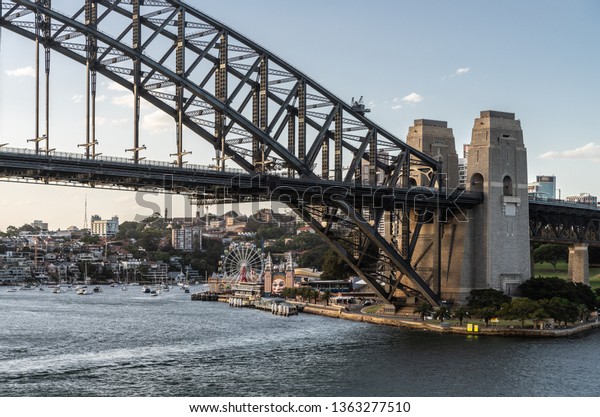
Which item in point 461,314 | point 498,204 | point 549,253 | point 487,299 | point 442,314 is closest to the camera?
point 461,314

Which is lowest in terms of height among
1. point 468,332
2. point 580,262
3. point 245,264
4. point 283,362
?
point 283,362

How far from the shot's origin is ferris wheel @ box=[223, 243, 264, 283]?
484 ft

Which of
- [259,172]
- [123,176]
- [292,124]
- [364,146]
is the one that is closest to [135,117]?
[123,176]

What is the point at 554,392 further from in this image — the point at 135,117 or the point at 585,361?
the point at 135,117

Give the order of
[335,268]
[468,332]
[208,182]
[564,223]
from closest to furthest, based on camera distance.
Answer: [208,182], [468,332], [564,223], [335,268]

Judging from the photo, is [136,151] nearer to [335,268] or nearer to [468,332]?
[468,332]

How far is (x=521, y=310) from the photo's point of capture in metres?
70.6

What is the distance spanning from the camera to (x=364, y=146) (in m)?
75.5

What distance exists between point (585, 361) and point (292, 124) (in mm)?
28284

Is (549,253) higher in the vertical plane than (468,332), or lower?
higher

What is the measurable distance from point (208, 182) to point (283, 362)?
1413 centimetres

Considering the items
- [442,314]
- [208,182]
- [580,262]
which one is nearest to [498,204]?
[442,314]

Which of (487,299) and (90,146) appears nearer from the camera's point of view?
(90,146)

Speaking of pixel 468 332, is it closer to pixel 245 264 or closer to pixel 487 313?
pixel 487 313
